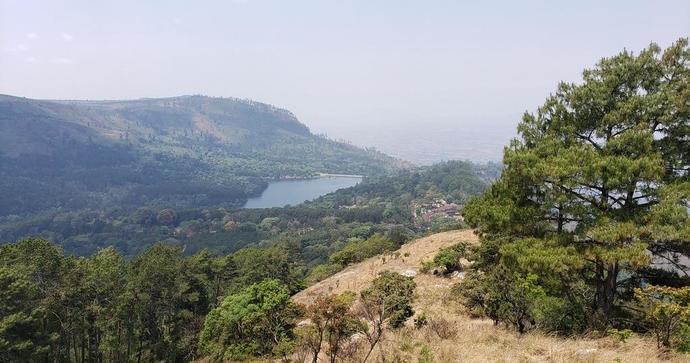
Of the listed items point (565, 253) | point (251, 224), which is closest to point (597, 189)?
point (565, 253)

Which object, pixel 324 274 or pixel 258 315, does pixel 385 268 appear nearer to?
pixel 258 315

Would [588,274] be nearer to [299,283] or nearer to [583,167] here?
[583,167]

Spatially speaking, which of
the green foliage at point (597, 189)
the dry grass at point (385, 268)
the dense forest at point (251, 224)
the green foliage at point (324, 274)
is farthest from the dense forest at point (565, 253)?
the dense forest at point (251, 224)

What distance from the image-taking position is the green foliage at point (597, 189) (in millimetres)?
7348

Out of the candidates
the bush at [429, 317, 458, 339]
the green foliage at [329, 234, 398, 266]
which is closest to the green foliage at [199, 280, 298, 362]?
the bush at [429, 317, 458, 339]

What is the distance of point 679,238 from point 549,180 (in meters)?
2.29

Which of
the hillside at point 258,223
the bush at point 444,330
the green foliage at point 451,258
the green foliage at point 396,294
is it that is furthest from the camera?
the hillside at point 258,223

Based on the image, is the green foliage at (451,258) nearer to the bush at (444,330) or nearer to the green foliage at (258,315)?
the green foliage at (258,315)

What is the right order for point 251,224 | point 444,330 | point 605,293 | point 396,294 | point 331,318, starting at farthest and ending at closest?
1. point 251,224
2. point 396,294
3. point 444,330
4. point 605,293
5. point 331,318

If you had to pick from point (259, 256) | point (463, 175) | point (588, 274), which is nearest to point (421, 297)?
point (588, 274)

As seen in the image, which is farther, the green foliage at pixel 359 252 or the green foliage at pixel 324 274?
the green foliage at pixel 359 252

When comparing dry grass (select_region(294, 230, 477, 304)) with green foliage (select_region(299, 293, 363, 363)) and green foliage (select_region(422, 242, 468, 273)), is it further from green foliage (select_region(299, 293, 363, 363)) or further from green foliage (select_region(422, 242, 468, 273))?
green foliage (select_region(299, 293, 363, 363))

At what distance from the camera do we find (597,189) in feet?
26.4

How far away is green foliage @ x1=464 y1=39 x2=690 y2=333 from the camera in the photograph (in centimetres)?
735
